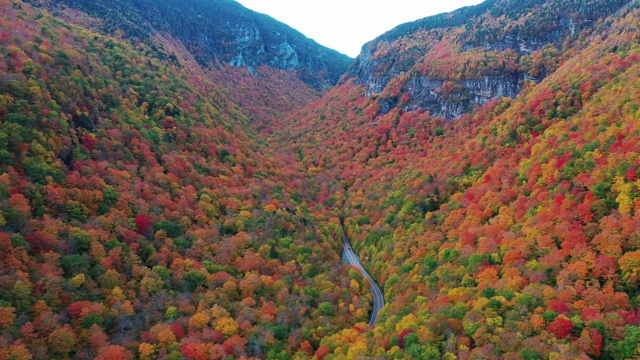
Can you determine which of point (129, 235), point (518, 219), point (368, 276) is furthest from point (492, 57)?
point (129, 235)

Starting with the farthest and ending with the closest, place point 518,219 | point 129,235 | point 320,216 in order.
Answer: point 320,216, point 518,219, point 129,235

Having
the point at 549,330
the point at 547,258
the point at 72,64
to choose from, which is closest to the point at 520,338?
the point at 549,330

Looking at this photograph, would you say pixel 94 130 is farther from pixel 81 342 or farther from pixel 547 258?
pixel 547 258

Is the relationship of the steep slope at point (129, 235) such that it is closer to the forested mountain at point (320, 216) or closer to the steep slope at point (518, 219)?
the forested mountain at point (320, 216)

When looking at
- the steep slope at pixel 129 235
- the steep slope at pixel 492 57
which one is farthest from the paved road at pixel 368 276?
the steep slope at pixel 492 57

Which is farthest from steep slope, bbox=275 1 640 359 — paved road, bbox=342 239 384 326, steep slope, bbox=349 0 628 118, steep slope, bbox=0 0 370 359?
steep slope, bbox=0 0 370 359

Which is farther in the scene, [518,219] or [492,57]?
A: [492,57]

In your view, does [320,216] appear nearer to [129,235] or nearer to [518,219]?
[518,219]
